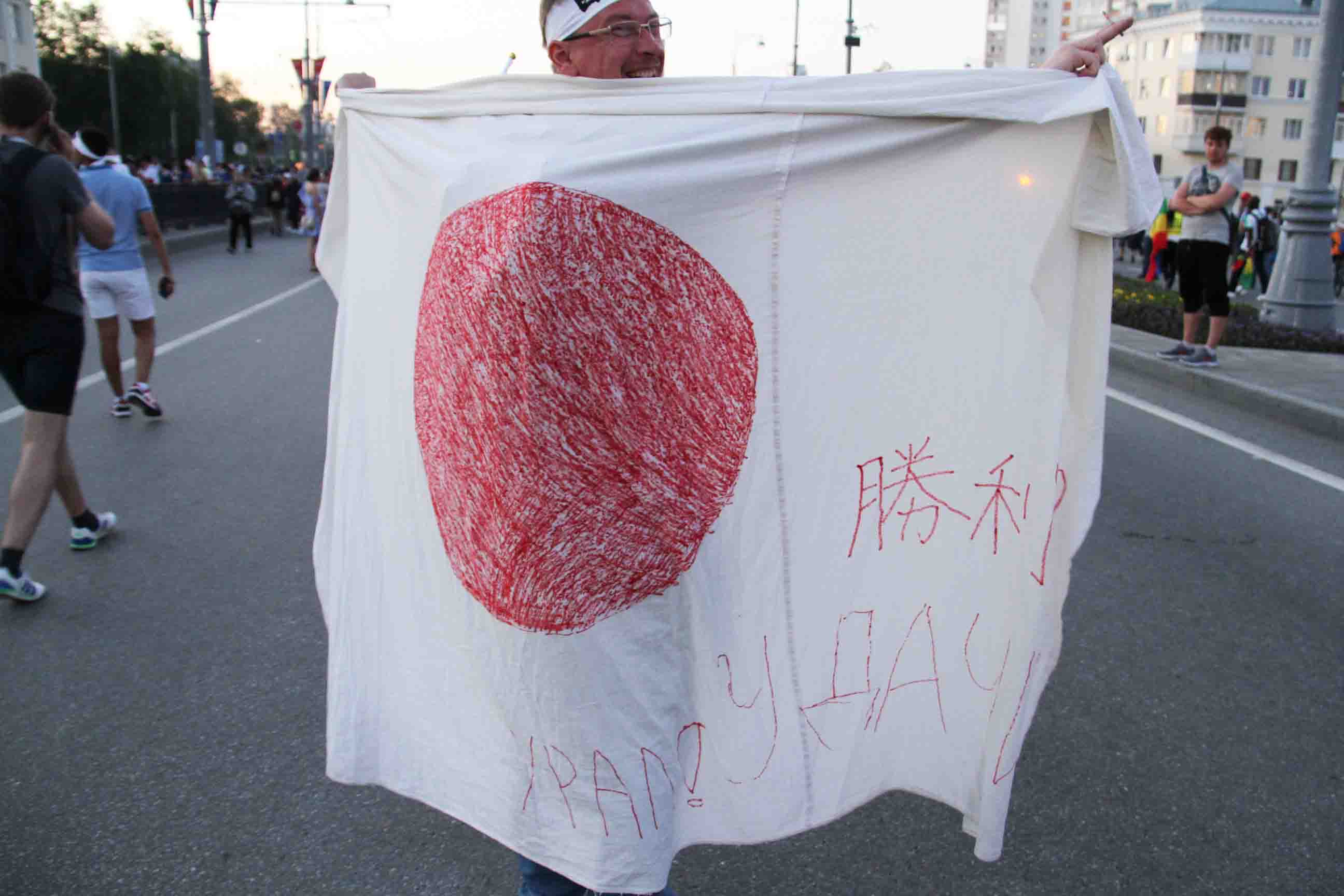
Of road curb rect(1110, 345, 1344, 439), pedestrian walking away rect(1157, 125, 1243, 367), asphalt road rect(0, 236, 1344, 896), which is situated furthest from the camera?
pedestrian walking away rect(1157, 125, 1243, 367)

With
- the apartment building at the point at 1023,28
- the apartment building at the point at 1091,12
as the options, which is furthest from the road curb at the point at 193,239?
the apartment building at the point at 1023,28

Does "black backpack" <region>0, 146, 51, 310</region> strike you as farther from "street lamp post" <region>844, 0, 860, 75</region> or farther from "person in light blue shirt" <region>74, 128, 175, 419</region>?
"street lamp post" <region>844, 0, 860, 75</region>

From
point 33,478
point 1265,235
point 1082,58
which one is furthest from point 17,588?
point 1265,235

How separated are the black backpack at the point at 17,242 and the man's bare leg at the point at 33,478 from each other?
0.47 m

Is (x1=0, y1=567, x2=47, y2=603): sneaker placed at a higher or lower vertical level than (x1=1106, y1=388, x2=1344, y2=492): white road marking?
higher

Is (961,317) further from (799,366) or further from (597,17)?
(597,17)

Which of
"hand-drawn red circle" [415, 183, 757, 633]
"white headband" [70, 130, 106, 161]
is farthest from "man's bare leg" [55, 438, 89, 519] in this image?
"hand-drawn red circle" [415, 183, 757, 633]

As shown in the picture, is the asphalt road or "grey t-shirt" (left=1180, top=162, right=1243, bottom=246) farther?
"grey t-shirt" (left=1180, top=162, right=1243, bottom=246)

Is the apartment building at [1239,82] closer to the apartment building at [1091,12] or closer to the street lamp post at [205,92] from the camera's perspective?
the apartment building at [1091,12]

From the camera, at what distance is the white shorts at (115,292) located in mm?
7246

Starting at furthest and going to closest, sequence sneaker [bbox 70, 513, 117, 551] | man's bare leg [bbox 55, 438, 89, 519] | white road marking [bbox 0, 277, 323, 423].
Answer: white road marking [bbox 0, 277, 323, 423] → sneaker [bbox 70, 513, 117, 551] → man's bare leg [bbox 55, 438, 89, 519]

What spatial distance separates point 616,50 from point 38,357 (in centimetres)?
335

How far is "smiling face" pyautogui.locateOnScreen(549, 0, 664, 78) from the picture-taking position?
6.56ft

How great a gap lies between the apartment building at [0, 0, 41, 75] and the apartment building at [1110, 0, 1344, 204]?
77252 millimetres
